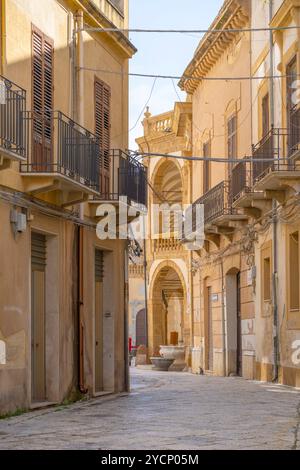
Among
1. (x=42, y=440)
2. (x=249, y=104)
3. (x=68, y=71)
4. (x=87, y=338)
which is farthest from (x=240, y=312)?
(x=42, y=440)

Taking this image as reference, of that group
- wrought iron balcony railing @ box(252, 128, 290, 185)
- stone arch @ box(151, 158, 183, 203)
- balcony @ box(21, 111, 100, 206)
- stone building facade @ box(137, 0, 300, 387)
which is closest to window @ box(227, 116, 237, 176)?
stone building facade @ box(137, 0, 300, 387)

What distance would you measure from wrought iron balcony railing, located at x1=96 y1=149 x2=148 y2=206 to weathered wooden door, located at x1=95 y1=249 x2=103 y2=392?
128cm

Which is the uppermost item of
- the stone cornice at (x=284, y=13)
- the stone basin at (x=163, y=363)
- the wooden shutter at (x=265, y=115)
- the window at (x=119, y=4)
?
the window at (x=119, y=4)

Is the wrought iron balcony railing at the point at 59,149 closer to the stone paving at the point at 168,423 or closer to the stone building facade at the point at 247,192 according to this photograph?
the stone building facade at the point at 247,192

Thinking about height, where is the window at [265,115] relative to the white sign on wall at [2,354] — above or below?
above

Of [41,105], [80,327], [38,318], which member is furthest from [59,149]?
[80,327]

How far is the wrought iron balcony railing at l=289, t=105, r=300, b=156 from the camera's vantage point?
1848 cm

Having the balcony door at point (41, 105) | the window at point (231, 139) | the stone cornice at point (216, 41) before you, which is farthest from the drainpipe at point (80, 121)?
the window at point (231, 139)

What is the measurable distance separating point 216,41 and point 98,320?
37.7ft

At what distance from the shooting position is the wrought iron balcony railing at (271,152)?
19906 mm

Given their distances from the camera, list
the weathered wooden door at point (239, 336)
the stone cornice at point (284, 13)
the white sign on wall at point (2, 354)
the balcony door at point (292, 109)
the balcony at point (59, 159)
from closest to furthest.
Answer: the white sign on wall at point (2, 354), the balcony at point (59, 159), the balcony door at point (292, 109), the stone cornice at point (284, 13), the weathered wooden door at point (239, 336)

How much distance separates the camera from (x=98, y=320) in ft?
65.4
